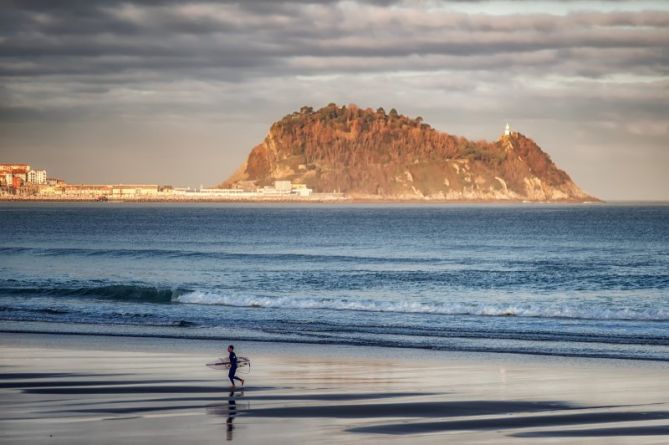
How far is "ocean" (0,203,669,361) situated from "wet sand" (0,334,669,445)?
290 centimetres

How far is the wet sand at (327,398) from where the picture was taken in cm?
1360

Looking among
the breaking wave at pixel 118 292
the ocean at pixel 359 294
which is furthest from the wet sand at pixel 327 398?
the breaking wave at pixel 118 292

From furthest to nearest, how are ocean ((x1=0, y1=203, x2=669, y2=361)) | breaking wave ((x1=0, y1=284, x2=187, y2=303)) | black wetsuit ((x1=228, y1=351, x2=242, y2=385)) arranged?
breaking wave ((x1=0, y1=284, x2=187, y2=303)) → ocean ((x1=0, y1=203, x2=669, y2=361)) → black wetsuit ((x1=228, y1=351, x2=242, y2=385))

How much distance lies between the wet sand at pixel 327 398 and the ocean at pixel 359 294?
2.90m

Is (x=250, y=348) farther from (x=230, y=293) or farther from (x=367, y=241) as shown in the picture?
(x=367, y=241)

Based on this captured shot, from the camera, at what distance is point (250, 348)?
23.1 metres

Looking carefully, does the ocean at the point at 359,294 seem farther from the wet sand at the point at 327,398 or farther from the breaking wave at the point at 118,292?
the wet sand at the point at 327,398

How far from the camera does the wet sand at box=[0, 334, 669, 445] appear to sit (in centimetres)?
1360

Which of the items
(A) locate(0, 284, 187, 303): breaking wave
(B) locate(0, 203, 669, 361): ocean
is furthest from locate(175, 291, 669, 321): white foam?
(A) locate(0, 284, 187, 303): breaking wave

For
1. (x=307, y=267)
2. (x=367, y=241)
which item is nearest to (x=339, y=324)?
(x=307, y=267)

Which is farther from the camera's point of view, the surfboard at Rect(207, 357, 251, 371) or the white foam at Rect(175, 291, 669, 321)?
the white foam at Rect(175, 291, 669, 321)

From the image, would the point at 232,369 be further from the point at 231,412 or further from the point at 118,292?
the point at 118,292

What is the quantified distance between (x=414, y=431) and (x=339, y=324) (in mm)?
15152

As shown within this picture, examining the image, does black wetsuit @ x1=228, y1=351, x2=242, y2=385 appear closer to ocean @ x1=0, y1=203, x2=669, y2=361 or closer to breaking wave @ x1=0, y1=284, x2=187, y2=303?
ocean @ x1=0, y1=203, x2=669, y2=361
